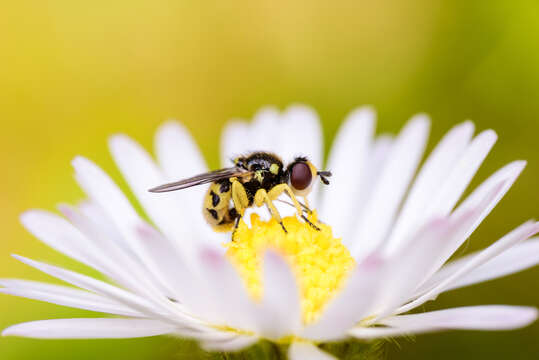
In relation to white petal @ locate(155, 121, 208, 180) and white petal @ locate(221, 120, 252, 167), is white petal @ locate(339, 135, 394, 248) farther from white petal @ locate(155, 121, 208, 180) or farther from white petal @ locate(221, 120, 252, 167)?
white petal @ locate(155, 121, 208, 180)

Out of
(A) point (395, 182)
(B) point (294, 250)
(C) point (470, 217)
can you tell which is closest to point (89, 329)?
(B) point (294, 250)

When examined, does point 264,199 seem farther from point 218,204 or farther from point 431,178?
point 431,178

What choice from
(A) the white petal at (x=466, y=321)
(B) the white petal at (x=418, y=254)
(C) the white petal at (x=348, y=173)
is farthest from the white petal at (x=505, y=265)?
(C) the white petal at (x=348, y=173)

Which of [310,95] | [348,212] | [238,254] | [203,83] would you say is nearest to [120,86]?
[203,83]

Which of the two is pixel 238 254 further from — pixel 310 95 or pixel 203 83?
pixel 203 83

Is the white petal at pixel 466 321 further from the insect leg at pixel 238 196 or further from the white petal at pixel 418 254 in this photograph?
the insect leg at pixel 238 196

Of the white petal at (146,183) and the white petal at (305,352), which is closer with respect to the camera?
the white petal at (305,352)

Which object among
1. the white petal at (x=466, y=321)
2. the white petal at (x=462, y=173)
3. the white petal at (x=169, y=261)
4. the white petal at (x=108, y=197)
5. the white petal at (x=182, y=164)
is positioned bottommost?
the white petal at (x=466, y=321)
